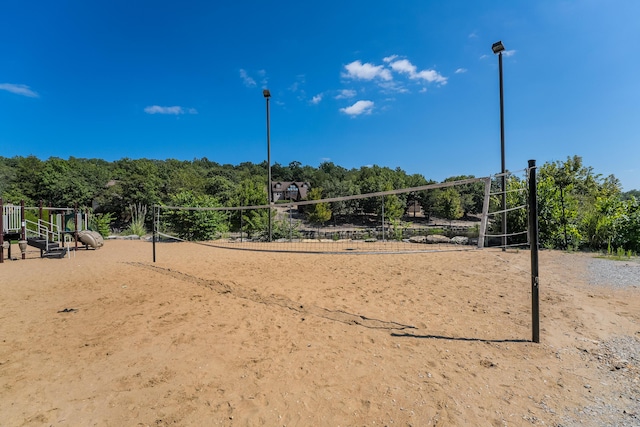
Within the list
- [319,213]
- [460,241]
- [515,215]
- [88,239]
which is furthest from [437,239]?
[319,213]

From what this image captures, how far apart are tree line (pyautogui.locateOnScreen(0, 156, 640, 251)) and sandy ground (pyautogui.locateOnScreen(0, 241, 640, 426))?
2347 mm

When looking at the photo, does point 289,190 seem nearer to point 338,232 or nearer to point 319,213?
point 319,213

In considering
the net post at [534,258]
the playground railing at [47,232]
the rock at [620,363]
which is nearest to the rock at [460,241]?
the net post at [534,258]

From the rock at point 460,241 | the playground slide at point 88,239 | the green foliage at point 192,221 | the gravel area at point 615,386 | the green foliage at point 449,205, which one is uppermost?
the green foliage at point 449,205

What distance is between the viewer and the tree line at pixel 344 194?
33.8 feet

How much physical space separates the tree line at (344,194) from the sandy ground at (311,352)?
7.70 ft

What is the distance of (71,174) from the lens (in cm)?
4212

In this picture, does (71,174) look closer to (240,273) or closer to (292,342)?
(240,273)

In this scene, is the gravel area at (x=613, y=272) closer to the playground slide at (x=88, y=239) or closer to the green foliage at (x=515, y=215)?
the green foliage at (x=515, y=215)

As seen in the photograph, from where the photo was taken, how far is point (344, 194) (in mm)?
46469

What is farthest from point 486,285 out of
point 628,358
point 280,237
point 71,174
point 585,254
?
point 71,174

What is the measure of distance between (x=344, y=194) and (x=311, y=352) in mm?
43715

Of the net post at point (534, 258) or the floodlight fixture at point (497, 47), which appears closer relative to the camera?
the net post at point (534, 258)

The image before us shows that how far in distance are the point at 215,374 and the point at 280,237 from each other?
12720 millimetres
